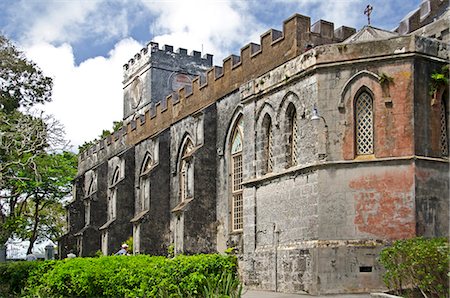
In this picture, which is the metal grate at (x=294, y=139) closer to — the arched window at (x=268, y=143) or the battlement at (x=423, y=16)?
the arched window at (x=268, y=143)

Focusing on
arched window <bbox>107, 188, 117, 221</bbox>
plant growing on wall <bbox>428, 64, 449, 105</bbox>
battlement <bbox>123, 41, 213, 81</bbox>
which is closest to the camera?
plant growing on wall <bbox>428, 64, 449, 105</bbox>

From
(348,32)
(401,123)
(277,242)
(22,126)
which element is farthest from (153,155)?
(401,123)

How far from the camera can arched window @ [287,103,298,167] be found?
696 inches

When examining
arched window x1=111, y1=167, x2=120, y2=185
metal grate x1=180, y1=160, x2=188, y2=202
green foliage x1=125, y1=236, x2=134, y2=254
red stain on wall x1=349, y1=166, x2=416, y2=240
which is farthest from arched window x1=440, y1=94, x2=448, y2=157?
arched window x1=111, y1=167, x2=120, y2=185

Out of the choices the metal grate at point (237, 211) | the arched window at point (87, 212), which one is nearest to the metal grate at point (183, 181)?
the metal grate at point (237, 211)

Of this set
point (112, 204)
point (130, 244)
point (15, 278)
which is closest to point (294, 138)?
point (15, 278)

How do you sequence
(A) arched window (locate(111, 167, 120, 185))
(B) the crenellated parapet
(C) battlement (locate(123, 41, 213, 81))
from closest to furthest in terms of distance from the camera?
(B) the crenellated parapet, (A) arched window (locate(111, 167, 120, 185)), (C) battlement (locate(123, 41, 213, 81))

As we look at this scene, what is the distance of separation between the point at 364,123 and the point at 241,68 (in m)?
9.41

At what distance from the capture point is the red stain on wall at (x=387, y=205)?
50.2ft

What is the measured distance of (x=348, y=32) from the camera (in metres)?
22.7

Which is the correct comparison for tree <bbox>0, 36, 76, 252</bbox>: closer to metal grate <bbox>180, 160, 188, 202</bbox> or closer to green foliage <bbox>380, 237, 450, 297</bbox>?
metal grate <bbox>180, 160, 188, 202</bbox>

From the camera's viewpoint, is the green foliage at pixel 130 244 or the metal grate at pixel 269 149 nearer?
the metal grate at pixel 269 149

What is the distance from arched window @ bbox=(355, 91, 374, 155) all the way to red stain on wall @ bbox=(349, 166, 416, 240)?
85 centimetres

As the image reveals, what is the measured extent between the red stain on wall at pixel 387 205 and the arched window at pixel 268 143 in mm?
3578
